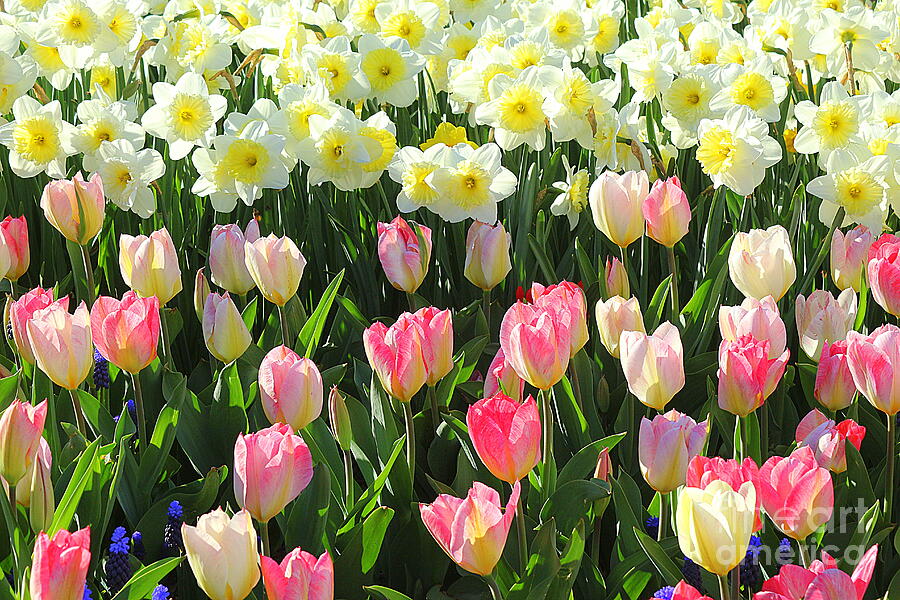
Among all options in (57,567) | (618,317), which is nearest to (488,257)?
(618,317)

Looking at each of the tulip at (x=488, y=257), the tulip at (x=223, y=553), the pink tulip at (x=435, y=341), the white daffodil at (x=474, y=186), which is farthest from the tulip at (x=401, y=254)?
the tulip at (x=223, y=553)

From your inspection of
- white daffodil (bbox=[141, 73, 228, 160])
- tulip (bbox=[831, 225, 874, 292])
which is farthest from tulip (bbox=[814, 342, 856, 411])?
white daffodil (bbox=[141, 73, 228, 160])

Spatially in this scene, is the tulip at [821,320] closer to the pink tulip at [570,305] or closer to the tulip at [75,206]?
the pink tulip at [570,305]

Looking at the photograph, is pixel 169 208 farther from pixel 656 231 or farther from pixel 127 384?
pixel 656 231

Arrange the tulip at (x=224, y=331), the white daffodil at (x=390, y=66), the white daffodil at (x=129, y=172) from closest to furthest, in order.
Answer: the tulip at (x=224, y=331), the white daffodil at (x=129, y=172), the white daffodil at (x=390, y=66)

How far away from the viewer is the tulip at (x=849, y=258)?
1.61 meters

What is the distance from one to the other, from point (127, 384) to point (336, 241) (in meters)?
0.66

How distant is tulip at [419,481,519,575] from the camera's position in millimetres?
855

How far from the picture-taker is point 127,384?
5.20ft

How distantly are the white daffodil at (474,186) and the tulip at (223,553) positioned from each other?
112 centimetres

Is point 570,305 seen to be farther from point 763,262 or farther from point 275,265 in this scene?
point 275,265

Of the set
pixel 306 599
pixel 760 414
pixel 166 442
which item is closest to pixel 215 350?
pixel 166 442

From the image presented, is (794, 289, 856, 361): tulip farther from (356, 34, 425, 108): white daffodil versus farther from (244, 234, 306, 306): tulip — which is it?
(356, 34, 425, 108): white daffodil

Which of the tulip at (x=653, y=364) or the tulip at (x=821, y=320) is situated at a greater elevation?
the tulip at (x=653, y=364)
